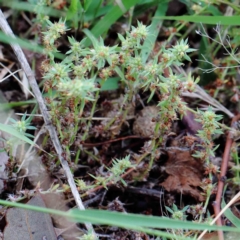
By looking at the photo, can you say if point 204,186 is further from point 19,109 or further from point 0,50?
point 0,50

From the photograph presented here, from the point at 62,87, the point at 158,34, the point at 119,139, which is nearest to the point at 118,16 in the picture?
the point at 158,34

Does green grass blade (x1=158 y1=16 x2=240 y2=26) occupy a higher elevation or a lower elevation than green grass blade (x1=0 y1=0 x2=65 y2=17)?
lower

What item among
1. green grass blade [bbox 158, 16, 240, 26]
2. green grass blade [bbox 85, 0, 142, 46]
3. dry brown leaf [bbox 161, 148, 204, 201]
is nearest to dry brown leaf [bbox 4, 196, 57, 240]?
dry brown leaf [bbox 161, 148, 204, 201]

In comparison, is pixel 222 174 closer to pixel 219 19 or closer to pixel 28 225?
pixel 219 19

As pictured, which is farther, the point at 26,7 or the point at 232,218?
the point at 26,7

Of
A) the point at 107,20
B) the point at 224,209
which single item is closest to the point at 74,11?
the point at 107,20

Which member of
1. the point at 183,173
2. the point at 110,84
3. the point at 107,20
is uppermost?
the point at 107,20

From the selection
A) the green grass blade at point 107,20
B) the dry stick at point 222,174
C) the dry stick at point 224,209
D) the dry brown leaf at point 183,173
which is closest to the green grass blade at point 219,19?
the green grass blade at point 107,20

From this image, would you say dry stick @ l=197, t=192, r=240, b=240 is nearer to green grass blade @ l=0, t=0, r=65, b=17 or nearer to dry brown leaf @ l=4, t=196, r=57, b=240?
dry brown leaf @ l=4, t=196, r=57, b=240
